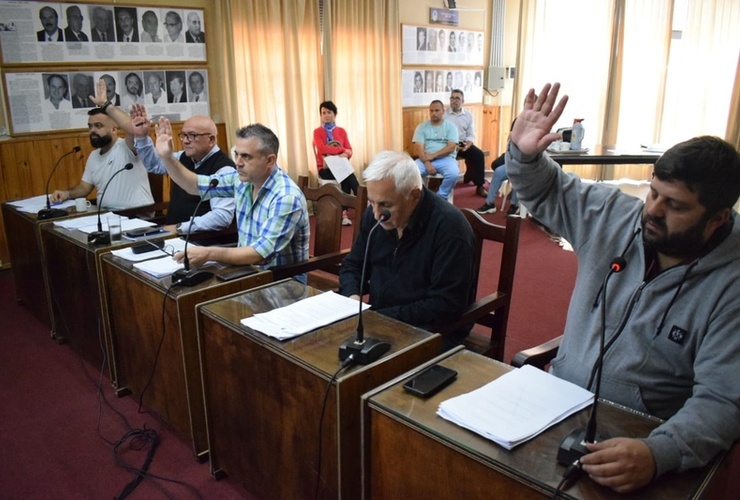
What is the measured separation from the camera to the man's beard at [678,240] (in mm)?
1256

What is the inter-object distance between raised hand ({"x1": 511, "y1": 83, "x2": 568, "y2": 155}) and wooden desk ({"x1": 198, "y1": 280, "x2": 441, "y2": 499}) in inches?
22.6

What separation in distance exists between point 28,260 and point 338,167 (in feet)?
9.38

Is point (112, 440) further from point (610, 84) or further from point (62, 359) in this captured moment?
point (610, 84)

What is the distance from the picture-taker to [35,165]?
15.0 feet

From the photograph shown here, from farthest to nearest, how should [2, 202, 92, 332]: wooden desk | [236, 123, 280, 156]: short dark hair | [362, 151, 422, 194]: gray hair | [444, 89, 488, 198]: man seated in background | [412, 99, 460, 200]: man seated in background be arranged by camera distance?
[444, 89, 488, 198]: man seated in background < [412, 99, 460, 200]: man seated in background < [2, 202, 92, 332]: wooden desk < [236, 123, 280, 156]: short dark hair < [362, 151, 422, 194]: gray hair

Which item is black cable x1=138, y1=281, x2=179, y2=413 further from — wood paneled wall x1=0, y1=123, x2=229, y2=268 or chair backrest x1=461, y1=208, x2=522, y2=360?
wood paneled wall x1=0, y1=123, x2=229, y2=268

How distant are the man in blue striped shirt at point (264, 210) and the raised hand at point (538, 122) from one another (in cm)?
120

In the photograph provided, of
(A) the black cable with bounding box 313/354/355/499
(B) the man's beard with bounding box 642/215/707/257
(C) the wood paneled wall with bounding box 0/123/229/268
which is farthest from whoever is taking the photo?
(C) the wood paneled wall with bounding box 0/123/229/268

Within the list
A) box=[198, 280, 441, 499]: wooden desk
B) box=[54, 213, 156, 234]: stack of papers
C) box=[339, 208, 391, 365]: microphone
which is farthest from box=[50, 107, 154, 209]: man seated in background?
box=[339, 208, 391, 365]: microphone

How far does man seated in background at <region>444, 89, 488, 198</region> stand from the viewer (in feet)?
22.1

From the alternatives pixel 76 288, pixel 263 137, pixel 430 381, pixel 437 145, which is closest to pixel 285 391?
pixel 430 381

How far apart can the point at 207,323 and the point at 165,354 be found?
455 millimetres

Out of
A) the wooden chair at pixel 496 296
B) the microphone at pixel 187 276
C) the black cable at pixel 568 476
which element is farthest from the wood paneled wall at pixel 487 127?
the black cable at pixel 568 476

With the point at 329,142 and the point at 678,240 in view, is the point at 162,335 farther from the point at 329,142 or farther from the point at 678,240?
the point at 329,142
